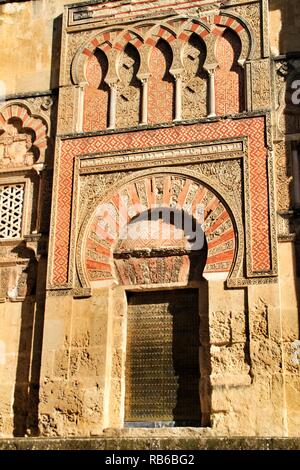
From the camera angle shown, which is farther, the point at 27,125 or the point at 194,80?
the point at 27,125

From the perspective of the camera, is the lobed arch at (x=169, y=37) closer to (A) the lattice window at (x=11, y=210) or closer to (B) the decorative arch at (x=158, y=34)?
(B) the decorative arch at (x=158, y=34)

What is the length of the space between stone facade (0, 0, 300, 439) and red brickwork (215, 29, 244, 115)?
2 cm

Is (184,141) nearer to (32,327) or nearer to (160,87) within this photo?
(160,87)

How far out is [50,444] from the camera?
5.71m

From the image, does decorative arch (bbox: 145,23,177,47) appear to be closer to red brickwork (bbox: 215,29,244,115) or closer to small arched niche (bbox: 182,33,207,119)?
small arched niche (bbox: 182,33,207,119)

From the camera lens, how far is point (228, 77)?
8078 mm

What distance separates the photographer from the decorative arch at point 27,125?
8477 millimetres

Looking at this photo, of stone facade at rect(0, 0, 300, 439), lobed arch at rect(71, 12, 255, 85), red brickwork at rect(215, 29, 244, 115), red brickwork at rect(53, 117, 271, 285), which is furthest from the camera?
lobed arch at rect(71, 12, 255, 85)

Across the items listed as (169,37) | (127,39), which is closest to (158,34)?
(169,37)

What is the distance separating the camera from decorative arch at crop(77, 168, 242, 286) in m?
Answer: 7.46

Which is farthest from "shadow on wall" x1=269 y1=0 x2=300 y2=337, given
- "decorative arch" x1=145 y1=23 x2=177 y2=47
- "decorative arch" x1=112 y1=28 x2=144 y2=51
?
"decorative arch" x1=112 y1=28 x2=144 y2=51

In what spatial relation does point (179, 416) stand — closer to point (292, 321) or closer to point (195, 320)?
point (195, 320)

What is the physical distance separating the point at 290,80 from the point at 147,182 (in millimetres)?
1856

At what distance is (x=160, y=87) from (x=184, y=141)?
2.68 feet
